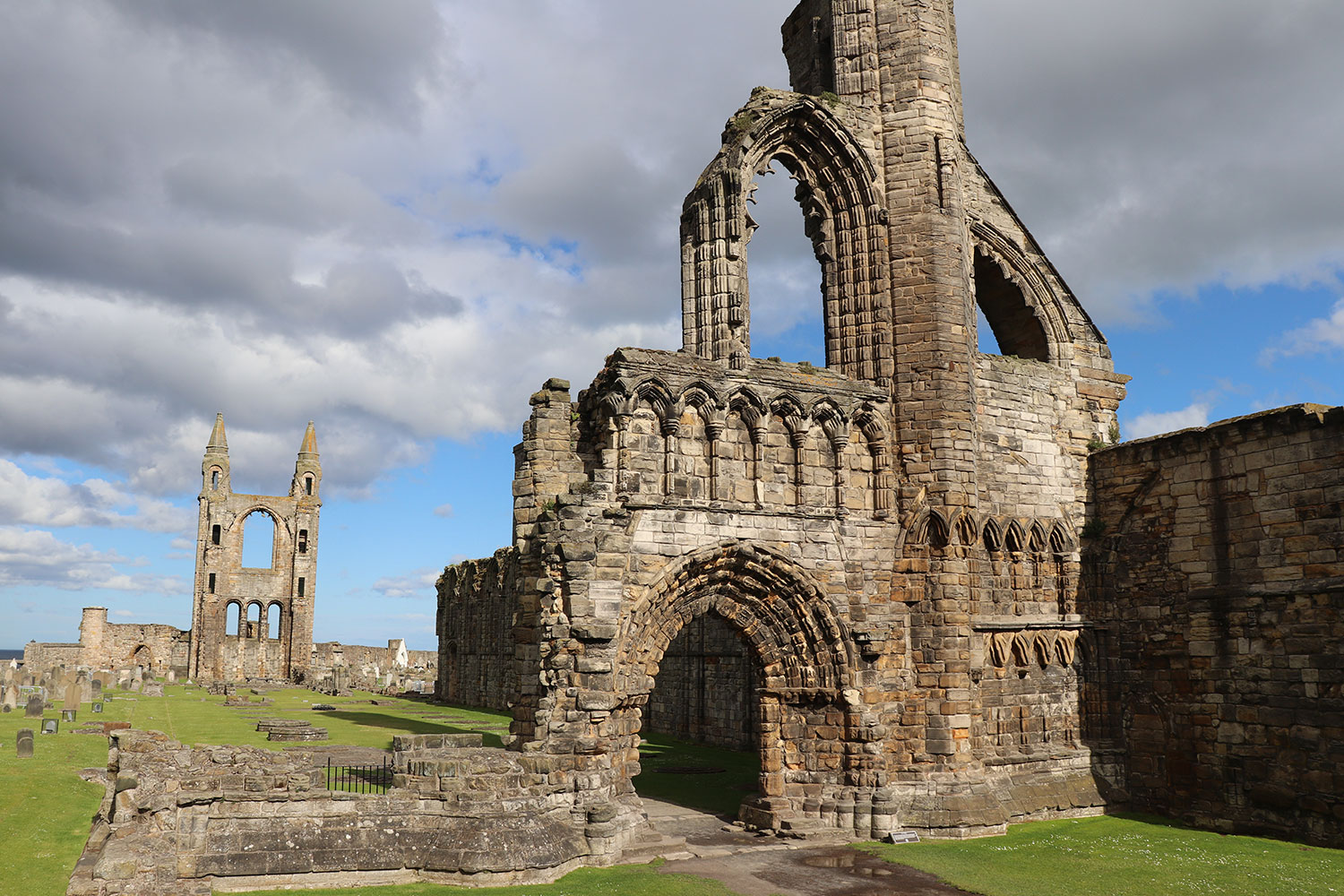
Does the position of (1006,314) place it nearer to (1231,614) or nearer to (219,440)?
(1231,614)

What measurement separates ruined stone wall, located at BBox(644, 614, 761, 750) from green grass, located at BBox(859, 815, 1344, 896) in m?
9.22

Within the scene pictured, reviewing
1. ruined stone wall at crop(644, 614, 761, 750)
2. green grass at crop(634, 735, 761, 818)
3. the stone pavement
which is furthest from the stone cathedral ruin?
ruined stone wall at crop(644, 614, 761, 750)

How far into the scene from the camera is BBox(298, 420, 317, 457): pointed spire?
59.0 metres

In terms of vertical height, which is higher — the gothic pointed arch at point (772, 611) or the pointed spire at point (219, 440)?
the pointed spire at point (219, 440)

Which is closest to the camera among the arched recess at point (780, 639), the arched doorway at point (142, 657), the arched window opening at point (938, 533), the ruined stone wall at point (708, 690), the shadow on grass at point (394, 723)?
the arched recess at point (780, 639)

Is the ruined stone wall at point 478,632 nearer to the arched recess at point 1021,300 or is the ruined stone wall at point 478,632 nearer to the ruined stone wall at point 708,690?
the ruined stone wall at point 708,690

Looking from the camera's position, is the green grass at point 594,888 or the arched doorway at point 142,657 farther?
the arched doorway at point 142,657

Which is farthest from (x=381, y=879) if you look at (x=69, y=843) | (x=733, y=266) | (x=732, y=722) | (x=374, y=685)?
(x=374, y=685)

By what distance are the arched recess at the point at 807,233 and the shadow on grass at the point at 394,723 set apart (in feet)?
33.6

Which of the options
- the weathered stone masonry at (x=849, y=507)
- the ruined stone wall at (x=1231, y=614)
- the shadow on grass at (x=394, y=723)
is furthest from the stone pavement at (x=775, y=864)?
the shadow on grass at (x=394, y=723)

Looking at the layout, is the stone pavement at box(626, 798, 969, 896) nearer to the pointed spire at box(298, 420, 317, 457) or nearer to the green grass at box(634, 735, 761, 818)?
the green grass at box(634, 735, 761, 818)

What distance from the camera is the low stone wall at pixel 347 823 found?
994 centimetres

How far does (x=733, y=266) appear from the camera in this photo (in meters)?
14.5

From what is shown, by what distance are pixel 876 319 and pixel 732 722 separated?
11720 millimetres
